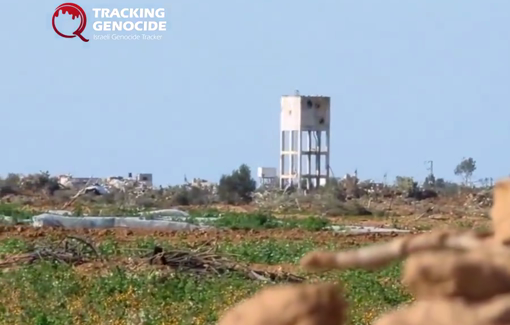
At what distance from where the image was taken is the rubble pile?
4.44 ft

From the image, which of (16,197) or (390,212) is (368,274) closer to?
(390,212)

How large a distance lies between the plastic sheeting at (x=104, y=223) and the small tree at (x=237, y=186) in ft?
79.9

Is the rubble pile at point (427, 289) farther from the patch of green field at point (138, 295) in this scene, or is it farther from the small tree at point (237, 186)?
the small tree at point (237, 186)

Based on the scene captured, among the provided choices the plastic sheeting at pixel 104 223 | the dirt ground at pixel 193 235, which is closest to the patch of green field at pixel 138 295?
the dirt ground at pixel 193 235

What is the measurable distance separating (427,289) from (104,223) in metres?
27.6

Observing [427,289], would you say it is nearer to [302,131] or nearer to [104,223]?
[104,223]

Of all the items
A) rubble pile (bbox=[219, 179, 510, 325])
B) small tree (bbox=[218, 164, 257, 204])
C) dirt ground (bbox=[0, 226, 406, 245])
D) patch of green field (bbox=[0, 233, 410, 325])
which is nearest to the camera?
rubble pile (bbox=[219, 179, 510, 325])

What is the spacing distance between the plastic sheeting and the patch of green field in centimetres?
1009

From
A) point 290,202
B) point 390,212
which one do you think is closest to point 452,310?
point 390,212

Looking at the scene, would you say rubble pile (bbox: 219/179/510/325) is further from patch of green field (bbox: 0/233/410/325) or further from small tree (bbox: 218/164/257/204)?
small tree (bbox: 218/164/257/204)

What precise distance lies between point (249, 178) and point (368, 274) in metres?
41.7

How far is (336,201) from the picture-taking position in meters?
44.6

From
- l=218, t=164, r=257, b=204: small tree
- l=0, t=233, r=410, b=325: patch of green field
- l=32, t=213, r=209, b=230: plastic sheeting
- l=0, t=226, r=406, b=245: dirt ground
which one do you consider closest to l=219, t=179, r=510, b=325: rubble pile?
l=0, t=233, r=410, b=325: patch of green field

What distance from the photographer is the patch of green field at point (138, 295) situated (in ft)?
36.4
